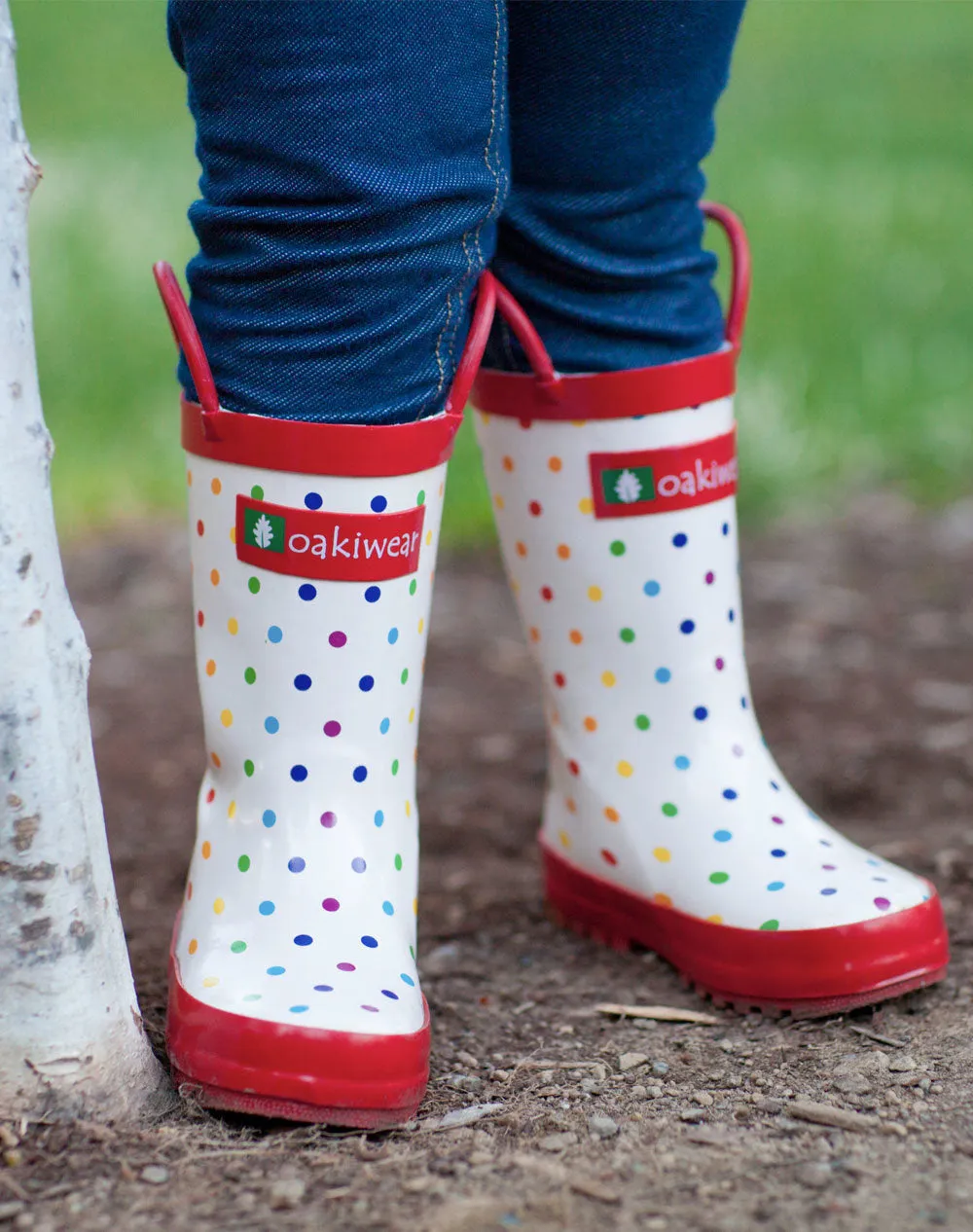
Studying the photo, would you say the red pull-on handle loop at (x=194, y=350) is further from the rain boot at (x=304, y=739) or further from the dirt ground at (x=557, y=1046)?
the dirt ground at (x=557, y=1046)

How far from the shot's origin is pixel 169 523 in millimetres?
2508

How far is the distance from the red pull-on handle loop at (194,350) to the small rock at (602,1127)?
1.60 feet

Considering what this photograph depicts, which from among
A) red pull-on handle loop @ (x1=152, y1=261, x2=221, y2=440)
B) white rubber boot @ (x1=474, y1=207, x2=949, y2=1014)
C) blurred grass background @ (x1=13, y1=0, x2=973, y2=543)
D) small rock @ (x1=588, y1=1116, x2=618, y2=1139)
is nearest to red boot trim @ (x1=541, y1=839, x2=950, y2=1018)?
white rubber boot @ (x1=474, y1=207, x2=949, y2=1014)

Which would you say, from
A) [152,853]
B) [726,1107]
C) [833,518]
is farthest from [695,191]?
[833,518]

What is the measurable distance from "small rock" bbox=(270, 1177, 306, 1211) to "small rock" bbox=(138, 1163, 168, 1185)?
6cm

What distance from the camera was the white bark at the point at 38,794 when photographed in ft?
2.73

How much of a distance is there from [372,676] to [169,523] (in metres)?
1.60

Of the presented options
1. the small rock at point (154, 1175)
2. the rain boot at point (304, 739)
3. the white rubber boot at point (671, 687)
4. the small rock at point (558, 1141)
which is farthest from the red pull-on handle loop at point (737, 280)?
the small rock at point (154, 1175)

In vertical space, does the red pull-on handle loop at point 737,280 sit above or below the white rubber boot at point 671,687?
above

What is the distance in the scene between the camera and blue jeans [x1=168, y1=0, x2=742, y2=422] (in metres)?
Answer: 0.88

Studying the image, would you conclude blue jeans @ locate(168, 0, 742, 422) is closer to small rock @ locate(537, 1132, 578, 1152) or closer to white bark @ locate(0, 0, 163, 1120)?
white bark @ locate(0, 0, 163, 1120)

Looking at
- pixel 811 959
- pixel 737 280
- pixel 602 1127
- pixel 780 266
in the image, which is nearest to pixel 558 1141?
pixel 602 1127

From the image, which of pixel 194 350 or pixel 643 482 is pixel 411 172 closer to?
pixel 194 350

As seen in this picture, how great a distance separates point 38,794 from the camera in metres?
0.85
